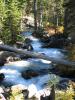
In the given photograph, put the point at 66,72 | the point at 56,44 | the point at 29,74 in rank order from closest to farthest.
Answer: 1. the point at 66,72
2. the point at 29,74
3. the point at 56,44

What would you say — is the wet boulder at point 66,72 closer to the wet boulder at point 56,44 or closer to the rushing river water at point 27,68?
the rushing river water at point 27,68

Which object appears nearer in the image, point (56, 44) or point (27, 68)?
point (27, 68)

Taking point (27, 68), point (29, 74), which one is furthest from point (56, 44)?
point (29, 74)

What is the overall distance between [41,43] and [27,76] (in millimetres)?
16910

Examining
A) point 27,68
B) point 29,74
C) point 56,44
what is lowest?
point 27,68

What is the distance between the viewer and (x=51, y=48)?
39.8 meters

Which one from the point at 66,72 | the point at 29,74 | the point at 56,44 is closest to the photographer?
the point at 66,72

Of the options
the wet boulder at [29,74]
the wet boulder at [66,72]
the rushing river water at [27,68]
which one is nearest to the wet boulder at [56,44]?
the rushing river water at [27,68]

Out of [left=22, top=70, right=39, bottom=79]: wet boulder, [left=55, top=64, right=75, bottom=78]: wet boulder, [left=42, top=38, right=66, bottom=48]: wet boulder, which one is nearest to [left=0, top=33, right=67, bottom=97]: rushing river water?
[left=22, top=70, right=39, bottom=79]: wet boulder

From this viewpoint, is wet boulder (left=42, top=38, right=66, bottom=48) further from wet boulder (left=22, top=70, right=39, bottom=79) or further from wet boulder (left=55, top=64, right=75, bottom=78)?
wet boulder (left=55, top=64, right=75, bottom=78)

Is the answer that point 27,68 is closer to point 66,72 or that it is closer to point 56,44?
point 66,72

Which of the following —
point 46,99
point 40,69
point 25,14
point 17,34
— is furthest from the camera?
point 25,14

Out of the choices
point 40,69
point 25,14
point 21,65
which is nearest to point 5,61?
point 21,65

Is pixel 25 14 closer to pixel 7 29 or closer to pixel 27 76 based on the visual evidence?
pixel 7 29
